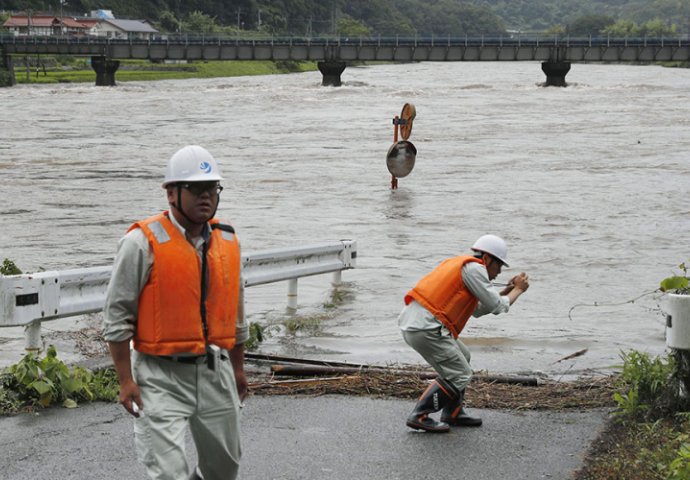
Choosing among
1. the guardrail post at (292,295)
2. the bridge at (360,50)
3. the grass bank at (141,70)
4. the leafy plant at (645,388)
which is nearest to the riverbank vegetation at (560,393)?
the leafy plant at (645,388)

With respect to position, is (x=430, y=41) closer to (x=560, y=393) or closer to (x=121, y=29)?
(x=121, y=29)

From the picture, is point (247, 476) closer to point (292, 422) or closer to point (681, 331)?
point (292, 422)

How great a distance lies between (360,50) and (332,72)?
19.4ft

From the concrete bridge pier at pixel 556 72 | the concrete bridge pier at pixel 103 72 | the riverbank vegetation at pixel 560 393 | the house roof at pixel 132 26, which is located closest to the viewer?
the riverbank vegetation at pixel 560 393

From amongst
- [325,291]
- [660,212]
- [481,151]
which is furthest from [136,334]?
[481,151]

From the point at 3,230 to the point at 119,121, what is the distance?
31992 mm

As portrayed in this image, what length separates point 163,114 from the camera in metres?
56.5

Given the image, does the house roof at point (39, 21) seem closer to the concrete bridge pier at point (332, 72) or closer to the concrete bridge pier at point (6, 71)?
the concrete bridge pier at point (6, 71)

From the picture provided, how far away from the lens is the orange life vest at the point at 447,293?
7.12m

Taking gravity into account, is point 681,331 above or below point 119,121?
above

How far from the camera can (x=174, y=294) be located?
4570 millimetres

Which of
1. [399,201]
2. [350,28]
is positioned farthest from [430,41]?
[350,28]

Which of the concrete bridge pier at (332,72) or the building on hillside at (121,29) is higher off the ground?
the building on hillside at (121,29)

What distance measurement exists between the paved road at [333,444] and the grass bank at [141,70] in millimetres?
84400
